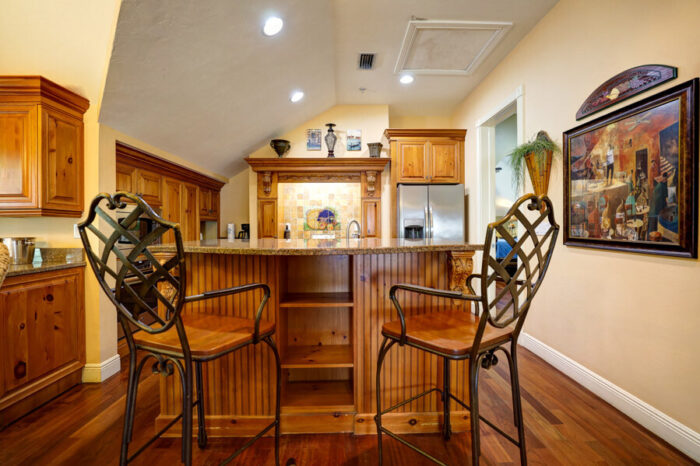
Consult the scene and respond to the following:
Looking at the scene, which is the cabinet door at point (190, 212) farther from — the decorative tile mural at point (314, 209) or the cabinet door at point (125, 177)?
the decorative tile mural at point (314, 209)

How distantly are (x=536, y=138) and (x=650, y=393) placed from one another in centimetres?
206

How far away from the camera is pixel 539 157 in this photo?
105 inches

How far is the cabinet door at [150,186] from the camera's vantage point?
3092 mm

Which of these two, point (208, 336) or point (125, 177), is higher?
point (125, 177)

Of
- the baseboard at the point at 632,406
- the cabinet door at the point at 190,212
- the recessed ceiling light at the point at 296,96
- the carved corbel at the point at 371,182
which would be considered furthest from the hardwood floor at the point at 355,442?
the recessed ceiling light at the point at 296,96

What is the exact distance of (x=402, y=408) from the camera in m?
1.75

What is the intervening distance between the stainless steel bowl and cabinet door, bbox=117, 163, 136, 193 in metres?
0.76

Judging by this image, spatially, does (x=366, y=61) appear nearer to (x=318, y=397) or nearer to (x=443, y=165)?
(x=443, y=165)

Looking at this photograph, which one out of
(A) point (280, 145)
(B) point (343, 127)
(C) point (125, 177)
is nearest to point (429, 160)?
(B) point (343, 127)

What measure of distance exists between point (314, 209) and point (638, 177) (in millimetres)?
3641

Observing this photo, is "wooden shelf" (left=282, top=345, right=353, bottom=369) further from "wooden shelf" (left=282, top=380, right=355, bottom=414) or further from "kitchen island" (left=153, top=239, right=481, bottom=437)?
"wooden shelf" (left=282, top=380, right=355, bottom=414)

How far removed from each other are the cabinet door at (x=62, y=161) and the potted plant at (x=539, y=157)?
139 inches

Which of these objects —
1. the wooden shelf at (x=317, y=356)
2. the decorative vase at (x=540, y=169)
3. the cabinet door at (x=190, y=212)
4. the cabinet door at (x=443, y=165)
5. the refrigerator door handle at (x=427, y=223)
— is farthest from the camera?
the cabinet door at (x=443, y=165)

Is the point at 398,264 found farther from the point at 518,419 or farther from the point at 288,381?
the point at 288,381
